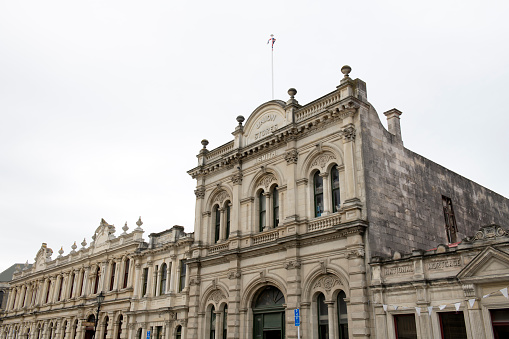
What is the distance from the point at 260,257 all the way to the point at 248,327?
3.51 m

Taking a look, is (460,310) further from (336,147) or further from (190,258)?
(190,258)

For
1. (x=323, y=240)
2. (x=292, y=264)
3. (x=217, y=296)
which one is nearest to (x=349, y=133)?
(x=323, y=240)

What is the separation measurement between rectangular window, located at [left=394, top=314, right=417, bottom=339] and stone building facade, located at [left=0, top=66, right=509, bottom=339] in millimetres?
53

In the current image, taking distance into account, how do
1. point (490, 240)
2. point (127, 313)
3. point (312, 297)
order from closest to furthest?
point (490, 240)
point (312, 297)
point (127, 313)

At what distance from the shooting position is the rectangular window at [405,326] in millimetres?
17125

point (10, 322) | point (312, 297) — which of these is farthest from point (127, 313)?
point (10, 322)

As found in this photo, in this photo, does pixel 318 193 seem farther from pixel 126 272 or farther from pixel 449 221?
pixel 126 272

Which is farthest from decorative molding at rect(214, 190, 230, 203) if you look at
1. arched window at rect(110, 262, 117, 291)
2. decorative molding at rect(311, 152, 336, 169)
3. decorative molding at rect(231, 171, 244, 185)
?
arched window at rect(110, 262, 117, 291)

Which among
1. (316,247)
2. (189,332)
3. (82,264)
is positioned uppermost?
(82,264)

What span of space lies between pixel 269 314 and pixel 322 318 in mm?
3520

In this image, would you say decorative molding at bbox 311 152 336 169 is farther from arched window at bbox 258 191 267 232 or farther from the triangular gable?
the triangular gable

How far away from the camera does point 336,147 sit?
2205 cm

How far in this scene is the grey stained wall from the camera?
805 inches

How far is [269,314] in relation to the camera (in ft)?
76.8
